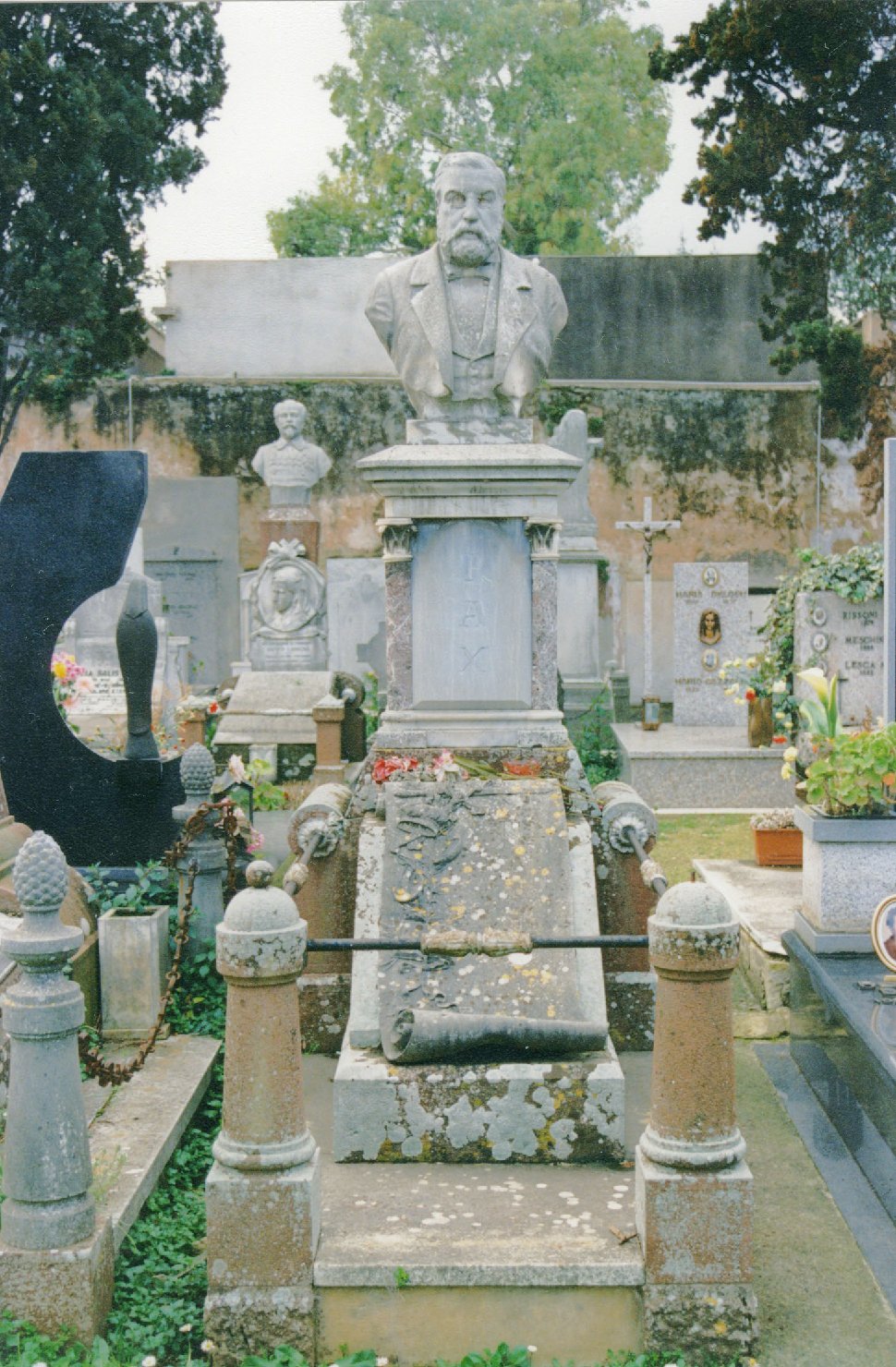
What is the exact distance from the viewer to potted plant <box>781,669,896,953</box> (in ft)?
18.2

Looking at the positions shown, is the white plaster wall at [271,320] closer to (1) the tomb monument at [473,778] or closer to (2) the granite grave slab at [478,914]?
(1) the tomb monument at [473,778]

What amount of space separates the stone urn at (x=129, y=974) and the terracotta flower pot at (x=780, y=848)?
13.3 ft

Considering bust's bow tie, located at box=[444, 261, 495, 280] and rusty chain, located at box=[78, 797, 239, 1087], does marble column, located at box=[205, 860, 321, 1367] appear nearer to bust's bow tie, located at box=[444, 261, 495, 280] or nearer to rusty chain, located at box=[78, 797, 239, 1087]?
rusty chain, located at box=[78, 797, 239, 1087]

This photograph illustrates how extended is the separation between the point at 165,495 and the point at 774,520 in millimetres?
9235

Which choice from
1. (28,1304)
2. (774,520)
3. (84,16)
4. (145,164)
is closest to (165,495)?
(145,164)

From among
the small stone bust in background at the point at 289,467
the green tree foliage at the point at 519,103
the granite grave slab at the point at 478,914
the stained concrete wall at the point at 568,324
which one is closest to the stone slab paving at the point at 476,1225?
the granite grave slab at the point at 478,914

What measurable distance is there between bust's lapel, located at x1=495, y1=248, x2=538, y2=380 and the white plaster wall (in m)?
16.7

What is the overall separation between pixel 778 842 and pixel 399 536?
3339 millimetres

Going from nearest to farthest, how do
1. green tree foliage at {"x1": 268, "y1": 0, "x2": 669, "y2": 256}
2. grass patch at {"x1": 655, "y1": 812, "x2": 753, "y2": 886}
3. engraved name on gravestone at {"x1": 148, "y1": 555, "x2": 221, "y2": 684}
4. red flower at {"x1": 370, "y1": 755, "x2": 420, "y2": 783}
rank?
red flower at {"x1": 370, "y1": 755, "x2": 420, "y2": 783} → grass patch at {"x1": 655, "y1": 812, "x2": 753, "y2": 886} → engraved name on gravestone at {"x1": 148, "y1": 555, "x2": 221, "y2": 684} → green tree foliage at {"x1": 268, "y1": 0, "x2": 669, "y2": 256}

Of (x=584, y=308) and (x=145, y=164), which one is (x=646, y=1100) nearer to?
(x=145, y=164)

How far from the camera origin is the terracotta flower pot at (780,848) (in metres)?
7.96

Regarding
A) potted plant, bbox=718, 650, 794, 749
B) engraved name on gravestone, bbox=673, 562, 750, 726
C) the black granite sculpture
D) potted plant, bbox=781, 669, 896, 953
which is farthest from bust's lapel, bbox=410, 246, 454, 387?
engraved name on gravestone, bbox=673, 562, 750, 726

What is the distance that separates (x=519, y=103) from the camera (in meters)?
22.5

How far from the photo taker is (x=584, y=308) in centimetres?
2209
